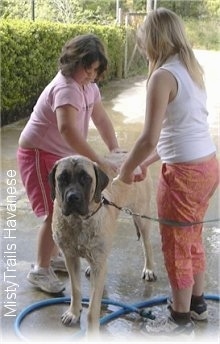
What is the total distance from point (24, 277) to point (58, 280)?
299 mm

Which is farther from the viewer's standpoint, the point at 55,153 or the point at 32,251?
the point at 32,251

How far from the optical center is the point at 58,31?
11398 mm

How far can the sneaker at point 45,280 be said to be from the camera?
4129 mm

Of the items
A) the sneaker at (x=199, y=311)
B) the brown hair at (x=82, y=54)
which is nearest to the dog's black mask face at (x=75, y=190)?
the brown hair at (x=82, y=54)

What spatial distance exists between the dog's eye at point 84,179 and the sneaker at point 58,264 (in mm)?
1373

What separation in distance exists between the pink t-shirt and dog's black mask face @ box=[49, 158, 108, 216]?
62cm

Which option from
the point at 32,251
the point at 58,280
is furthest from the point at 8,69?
the point at 58,280

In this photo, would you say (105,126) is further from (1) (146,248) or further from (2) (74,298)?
(2) (74,298)

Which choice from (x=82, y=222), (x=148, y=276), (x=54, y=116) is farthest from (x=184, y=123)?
(x=148, y=276)

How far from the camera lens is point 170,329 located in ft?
11.8

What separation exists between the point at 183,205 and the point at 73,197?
0.70 meters

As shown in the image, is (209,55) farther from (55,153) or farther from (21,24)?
(55,153)

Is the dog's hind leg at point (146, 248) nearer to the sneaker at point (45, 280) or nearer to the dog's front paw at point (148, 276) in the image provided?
the dog's front paw at point (148, 276)

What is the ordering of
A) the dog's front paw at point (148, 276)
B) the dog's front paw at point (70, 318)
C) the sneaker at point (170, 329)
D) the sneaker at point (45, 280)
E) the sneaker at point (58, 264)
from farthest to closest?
the sneaker at point (58, 264), the dog's front paw at point (148, 276), the sneaker at point (45, 280), the dog's front paw at point (70, 318), the sneaker at point (170, 329)
